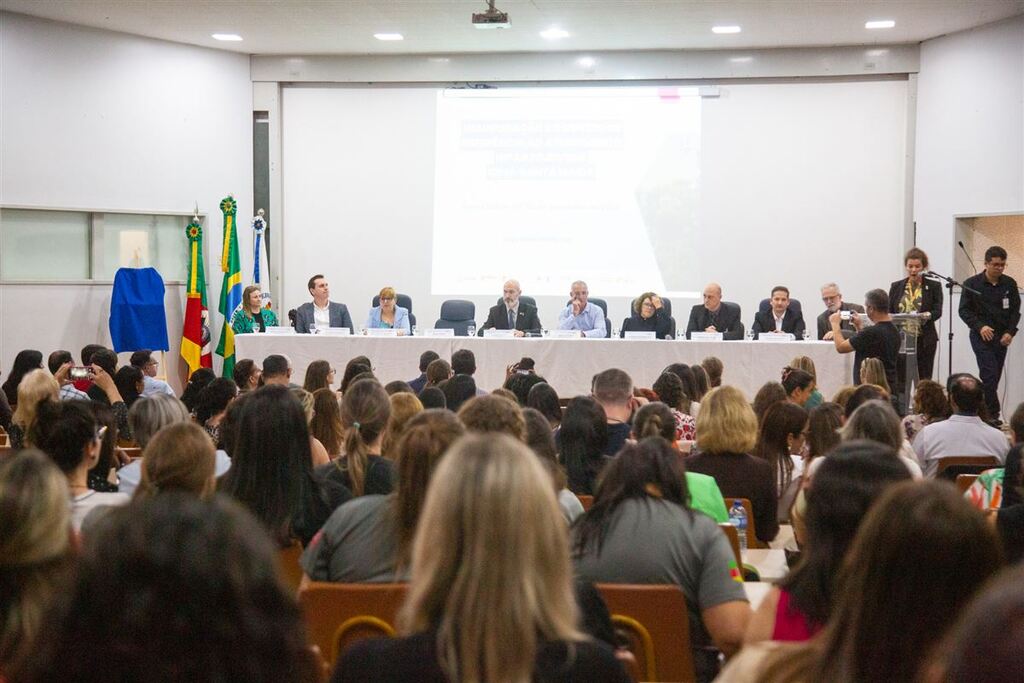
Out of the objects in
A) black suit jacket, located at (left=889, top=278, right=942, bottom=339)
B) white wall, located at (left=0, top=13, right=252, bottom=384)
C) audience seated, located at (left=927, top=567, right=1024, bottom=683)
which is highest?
white wall, located at (left=0, top=13, right=252, bottom=384)

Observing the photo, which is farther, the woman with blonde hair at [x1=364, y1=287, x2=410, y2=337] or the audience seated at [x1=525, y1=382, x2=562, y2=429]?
the woman with blonde hair at [x1=364, y1=287, x2=410, y2=337]

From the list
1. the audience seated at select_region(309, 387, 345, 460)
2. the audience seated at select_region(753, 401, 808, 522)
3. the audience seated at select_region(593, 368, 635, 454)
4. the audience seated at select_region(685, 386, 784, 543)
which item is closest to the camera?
the audience seated at select_region(685, 386, 784, 543)

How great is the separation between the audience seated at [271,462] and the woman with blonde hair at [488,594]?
181 cm

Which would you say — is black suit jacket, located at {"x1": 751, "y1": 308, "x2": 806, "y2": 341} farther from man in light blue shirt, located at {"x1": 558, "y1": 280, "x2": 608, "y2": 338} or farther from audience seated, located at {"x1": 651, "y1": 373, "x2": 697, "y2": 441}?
audience seated, located at {"x1": 651, "y1": 373, "x2": 697, "y2": 441}

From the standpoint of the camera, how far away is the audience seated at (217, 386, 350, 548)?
11.1 ft

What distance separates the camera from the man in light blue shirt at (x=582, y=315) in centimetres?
1059

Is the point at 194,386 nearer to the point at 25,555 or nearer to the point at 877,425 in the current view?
the point at 877,425

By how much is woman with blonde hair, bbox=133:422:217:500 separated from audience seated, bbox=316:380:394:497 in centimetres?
80

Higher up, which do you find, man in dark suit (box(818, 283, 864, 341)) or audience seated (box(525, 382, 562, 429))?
man in dark suit (box(818, 283, 864, 341))

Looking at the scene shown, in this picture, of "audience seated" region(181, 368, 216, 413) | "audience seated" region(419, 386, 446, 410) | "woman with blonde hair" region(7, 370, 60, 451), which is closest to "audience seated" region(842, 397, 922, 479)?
"audience seated" region(419, 386, 446, 410)

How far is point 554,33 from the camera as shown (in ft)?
37.8

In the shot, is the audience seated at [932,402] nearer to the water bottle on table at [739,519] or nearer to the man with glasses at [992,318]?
the water bottle on table at [739,519]

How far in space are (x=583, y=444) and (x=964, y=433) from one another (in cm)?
203

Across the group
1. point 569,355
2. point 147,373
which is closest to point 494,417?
point 147,373
